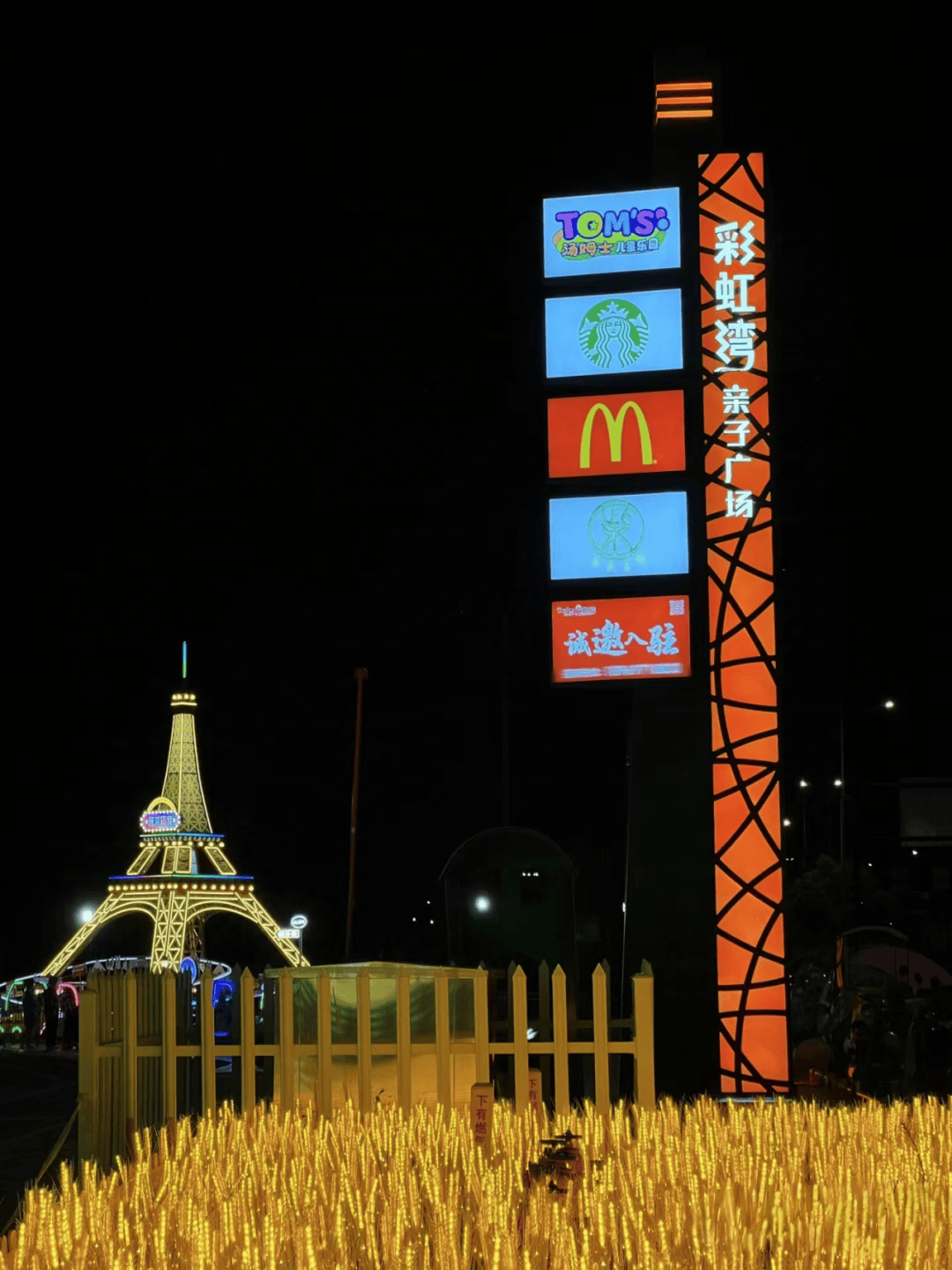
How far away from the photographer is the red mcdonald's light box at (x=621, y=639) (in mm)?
18312

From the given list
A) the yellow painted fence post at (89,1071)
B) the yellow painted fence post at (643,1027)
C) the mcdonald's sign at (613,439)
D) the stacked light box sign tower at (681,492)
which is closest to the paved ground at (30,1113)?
the yellow painted fence post at (89,1071)

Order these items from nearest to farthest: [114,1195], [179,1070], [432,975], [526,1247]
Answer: [526,1247]
[114,1195]
[432,975]
[179,1070]

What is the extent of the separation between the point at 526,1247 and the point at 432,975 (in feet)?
19.4

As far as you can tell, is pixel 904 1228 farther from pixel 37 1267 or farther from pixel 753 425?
pixel 753 425

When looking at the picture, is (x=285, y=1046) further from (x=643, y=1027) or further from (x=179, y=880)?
(x=179, y=880)

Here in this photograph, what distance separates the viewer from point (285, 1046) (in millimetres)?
10281

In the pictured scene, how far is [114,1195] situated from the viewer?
548cm

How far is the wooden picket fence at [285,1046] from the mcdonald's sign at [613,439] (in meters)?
9.17

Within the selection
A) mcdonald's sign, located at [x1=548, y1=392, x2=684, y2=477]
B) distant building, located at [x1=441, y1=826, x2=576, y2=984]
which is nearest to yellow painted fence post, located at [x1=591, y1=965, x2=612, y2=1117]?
mcdonald's sign, located at [x1=548, y1=392, x2=684, y2=477]

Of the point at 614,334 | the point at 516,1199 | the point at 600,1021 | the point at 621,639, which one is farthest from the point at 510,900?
the point at 516,1199

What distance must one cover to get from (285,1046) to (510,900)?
2357cm

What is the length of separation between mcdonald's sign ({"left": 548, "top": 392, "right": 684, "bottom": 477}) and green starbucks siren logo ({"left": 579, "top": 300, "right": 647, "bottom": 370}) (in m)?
0.65

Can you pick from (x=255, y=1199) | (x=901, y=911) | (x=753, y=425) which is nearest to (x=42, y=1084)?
(x=753, y=425)

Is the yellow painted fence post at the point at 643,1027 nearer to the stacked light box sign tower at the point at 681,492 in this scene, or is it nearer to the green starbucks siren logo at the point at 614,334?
the stacked light box sign tower at the point at 681,492
